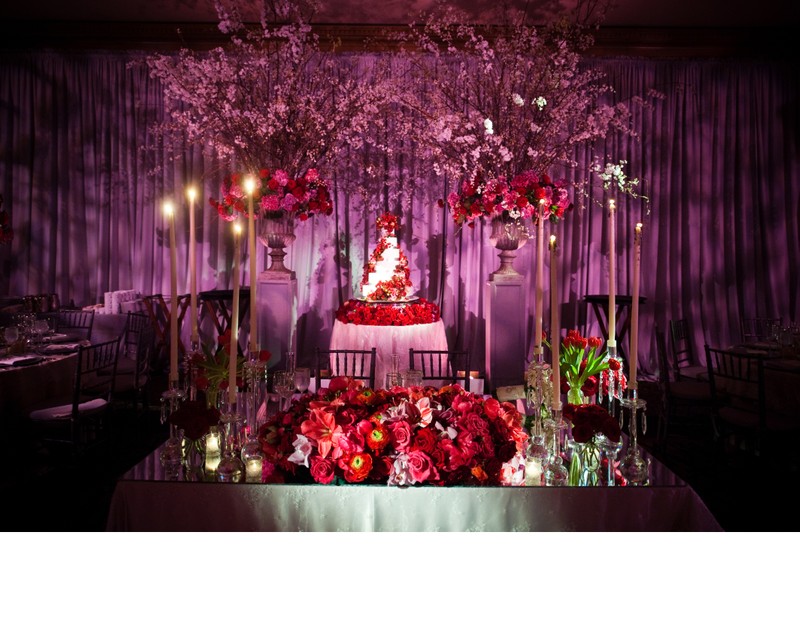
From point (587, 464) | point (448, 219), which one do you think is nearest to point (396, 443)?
point (587, 464)

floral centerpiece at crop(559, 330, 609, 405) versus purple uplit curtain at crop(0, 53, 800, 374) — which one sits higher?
purple uplit curtain at crop(0, 53, 800, 374)

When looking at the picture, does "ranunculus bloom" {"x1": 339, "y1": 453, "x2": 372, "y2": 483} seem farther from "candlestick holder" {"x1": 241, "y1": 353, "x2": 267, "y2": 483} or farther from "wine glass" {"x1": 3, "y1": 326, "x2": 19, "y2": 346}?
"wine glass" {"x1": 3, "y1": 326, "x2": 19, "y2": 346}

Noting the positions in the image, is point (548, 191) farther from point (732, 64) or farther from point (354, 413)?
point (732, 64)

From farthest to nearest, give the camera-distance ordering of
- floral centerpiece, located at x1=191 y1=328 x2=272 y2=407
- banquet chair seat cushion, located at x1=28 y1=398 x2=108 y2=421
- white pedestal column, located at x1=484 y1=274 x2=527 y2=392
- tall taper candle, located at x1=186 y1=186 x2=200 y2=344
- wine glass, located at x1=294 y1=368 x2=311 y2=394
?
white pedestal column, located at x1=484 y1=274 x2=527 y2=392 < banquet chair seat cushion, located at x1=28 y1=398 x2=108 y2=421 < wine glass, located at x1=294 y1=368 x2=311 y2=394 < floral centerpiece, located at x1=191 y1=328 x2=272 y2=407 < tall taper candle, located at x1=186 y1=186 x2=200 y2=344

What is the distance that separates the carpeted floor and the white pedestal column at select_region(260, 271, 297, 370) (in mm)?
1057

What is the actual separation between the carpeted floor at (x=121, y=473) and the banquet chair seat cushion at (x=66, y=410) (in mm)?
165

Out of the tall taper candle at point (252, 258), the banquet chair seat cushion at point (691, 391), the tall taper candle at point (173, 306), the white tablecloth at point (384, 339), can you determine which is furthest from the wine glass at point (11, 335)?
the banquet chair seat cushion at point (691, 391)

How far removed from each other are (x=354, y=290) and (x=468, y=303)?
133 centimetres

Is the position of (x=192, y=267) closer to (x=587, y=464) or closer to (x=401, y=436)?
(x=401, y=436)

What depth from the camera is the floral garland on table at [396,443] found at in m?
1.57

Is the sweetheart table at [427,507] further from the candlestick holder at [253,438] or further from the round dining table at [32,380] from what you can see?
the round dining table at [32,380]

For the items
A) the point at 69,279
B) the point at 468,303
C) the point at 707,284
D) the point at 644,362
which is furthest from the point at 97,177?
the point at 707,284

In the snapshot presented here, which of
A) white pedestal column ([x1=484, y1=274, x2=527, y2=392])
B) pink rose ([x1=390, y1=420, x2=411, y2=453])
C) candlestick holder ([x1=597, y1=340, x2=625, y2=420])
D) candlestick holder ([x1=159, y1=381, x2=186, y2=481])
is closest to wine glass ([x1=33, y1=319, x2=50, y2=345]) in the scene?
candlestick holder ([x1=159, y1=381, x2=186, y2=481])

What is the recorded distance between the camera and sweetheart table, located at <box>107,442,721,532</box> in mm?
1623
